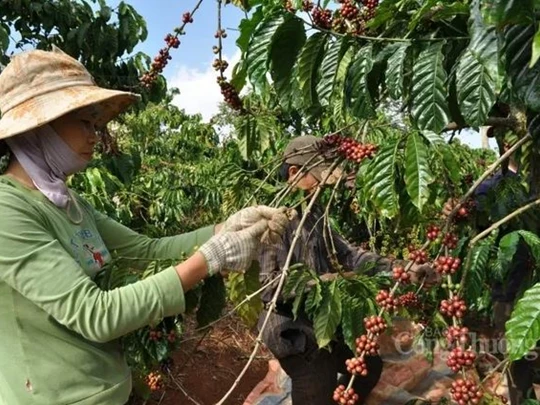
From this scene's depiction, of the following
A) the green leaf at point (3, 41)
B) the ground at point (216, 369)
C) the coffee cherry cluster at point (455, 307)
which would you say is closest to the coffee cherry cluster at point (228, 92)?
the coffee cherry cluster at point (455, 307)

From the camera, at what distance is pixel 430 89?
1.17m

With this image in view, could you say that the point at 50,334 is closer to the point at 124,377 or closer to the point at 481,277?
the point at 124,377

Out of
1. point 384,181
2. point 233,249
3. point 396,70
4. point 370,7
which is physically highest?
point 370,7

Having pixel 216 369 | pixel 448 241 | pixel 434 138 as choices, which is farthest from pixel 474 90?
pixel 216 369

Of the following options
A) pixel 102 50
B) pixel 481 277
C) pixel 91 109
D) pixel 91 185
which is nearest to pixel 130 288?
pixel 91 109

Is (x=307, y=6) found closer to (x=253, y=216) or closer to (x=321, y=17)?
(x=321, y=17)

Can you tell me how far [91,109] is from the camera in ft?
4.62

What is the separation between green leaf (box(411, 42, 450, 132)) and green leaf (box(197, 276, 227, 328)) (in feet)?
2.17

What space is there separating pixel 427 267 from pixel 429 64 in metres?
0.51

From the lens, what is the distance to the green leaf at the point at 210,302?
149cm

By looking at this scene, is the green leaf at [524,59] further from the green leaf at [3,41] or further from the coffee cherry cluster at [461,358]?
the green leaf at [3,41]

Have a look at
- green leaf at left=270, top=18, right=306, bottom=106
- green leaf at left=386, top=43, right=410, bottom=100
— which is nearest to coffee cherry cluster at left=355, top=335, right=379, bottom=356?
green leaf at left=386, top=43, right=410, bottom=100

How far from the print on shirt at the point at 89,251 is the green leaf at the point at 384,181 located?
69cm

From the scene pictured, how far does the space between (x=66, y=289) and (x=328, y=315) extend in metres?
0.73
